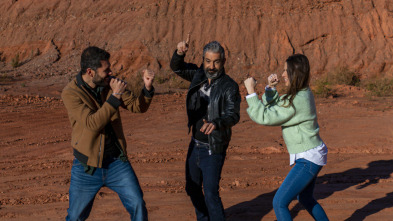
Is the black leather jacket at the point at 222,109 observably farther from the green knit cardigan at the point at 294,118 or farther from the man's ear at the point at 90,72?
the man's ear at the point at 90,72

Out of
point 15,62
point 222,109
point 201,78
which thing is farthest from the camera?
point 15,62

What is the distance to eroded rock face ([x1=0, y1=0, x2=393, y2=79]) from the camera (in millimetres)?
23203

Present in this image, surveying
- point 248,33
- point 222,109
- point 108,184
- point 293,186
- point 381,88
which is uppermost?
point 248,33

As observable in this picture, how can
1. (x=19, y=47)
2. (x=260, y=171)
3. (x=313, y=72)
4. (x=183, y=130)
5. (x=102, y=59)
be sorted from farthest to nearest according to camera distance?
1. (x=19, y=47)
2. (x=313, y=72)
3. (x=183, y=130)
4. (x=260, y=171)
5. (x=102, y=59)

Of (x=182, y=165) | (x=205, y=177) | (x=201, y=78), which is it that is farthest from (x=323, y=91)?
(x=205, y=177)

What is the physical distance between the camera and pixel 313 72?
22922mm

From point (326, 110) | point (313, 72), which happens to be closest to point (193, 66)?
point (326, 110)

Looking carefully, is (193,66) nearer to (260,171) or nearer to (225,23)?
(260,171)

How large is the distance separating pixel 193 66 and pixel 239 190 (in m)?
2.73

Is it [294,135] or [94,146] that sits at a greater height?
[94,146]

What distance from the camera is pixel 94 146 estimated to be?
4.19 meters

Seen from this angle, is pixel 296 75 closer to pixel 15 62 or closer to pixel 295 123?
pixel 295 123

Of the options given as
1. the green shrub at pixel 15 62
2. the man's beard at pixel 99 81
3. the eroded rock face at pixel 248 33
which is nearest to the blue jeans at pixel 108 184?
the man's beard at pixel 99 81

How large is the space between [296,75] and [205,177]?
51.0 inches
